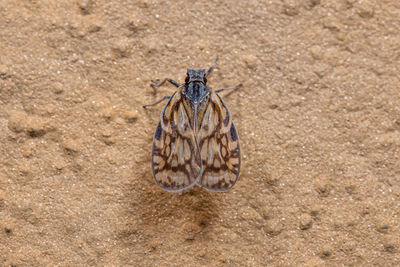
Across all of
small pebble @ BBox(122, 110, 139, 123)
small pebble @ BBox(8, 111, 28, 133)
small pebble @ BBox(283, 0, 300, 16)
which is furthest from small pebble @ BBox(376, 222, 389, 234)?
small pebble @ BBox(8, 111, 28, 133)

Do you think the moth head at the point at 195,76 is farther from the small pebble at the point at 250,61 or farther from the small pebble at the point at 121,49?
the small pebble at the point at 121,49

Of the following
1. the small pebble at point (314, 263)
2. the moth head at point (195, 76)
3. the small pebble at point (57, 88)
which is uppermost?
the moth head at point (195, 76)

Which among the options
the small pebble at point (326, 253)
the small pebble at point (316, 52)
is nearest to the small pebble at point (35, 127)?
the small pebble at point (316, 52)

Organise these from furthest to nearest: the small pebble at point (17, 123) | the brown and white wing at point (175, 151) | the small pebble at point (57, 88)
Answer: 1. the small pebble at point (57, 88)
2. the small pebble at point (17, 123)
3. the brown and white wing at point (175, 151)

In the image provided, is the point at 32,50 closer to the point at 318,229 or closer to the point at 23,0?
the point at 23,0

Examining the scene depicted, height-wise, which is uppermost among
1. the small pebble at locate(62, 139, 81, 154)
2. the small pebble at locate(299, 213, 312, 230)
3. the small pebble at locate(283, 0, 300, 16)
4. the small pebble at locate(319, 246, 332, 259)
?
the small pebble at locate(283, 0, 300, 16)

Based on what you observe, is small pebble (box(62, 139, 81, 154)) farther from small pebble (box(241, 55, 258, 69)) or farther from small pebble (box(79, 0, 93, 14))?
small pebble (box(241, 55, 258, 69))

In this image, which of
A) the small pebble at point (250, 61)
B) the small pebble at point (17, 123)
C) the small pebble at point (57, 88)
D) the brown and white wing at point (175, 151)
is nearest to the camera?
the brown and white wing at point (175, 151)

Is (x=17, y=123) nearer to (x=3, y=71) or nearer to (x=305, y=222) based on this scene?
(x=3, y=71)
